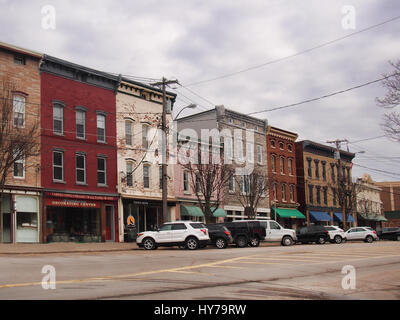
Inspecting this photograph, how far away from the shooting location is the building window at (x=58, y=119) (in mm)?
33531

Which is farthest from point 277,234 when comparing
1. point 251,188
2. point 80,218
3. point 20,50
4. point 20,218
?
point 20,50

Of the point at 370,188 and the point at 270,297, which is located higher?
the point at 370,188

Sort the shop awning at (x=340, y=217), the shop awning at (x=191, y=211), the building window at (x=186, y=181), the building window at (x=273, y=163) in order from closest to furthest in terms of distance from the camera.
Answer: the shop awning at (x=191, y=211), the building window at (x=186, y=181), the building window at (x=273, y=163), the shop awning at (x=340, y=217)

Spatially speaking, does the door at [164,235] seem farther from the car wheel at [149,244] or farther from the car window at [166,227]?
the car wheel at [149,244]

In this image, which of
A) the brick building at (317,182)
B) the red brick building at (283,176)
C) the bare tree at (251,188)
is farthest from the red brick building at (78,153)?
the brick building at (317,182)

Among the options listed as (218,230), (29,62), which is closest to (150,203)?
(218,230)

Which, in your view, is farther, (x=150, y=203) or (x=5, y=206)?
(x=150, y=203)

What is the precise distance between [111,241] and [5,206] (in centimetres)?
856

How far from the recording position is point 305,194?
60375mm

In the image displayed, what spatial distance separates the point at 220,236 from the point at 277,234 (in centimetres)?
Answer: 562

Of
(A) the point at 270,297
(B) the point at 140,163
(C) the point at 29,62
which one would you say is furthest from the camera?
(B) the point at 140,163

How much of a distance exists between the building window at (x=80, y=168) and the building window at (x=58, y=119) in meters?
2.20

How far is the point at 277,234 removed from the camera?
115ft
